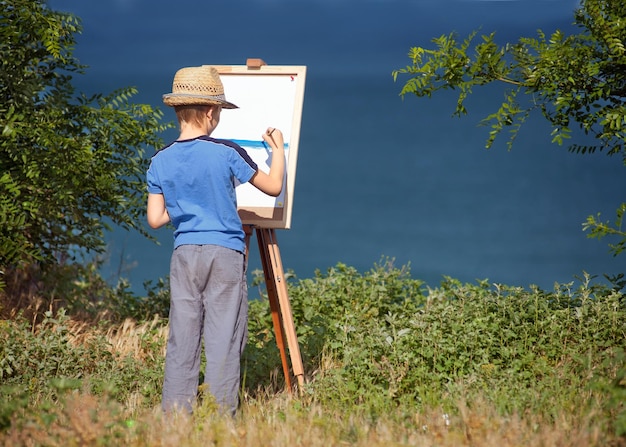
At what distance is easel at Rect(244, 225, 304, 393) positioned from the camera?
4.62m

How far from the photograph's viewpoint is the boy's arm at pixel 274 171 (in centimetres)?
413

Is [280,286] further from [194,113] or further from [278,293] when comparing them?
[194,113]

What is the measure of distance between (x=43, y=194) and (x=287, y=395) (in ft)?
9.22

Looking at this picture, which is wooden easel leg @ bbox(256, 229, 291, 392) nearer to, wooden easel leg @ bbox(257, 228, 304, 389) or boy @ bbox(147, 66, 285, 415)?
wooden easel leg @ bbox(257, 228, 304, 389)

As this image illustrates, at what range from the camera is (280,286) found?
15.2 feet

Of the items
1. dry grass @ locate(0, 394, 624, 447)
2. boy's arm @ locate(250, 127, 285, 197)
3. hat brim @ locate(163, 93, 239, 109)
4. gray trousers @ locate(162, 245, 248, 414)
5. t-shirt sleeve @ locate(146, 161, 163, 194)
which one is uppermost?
hat brim @ locate(163, 93, 239, 109)

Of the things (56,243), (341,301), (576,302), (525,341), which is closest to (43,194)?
(56,243)

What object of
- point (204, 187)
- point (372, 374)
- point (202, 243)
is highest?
point (204, 187)

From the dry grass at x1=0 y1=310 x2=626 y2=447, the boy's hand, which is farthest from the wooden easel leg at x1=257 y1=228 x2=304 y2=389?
the dry grass at x1=0 y1=310 x2=626 y2=447

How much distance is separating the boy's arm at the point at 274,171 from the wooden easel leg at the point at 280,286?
42cm

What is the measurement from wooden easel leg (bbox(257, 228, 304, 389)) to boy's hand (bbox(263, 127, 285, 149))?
1.74 ft

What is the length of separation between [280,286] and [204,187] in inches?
36.2

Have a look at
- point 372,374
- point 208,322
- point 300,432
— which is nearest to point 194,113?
point 208,322

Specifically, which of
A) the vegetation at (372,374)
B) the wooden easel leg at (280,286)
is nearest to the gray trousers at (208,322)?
the vegetation at (372,374)
